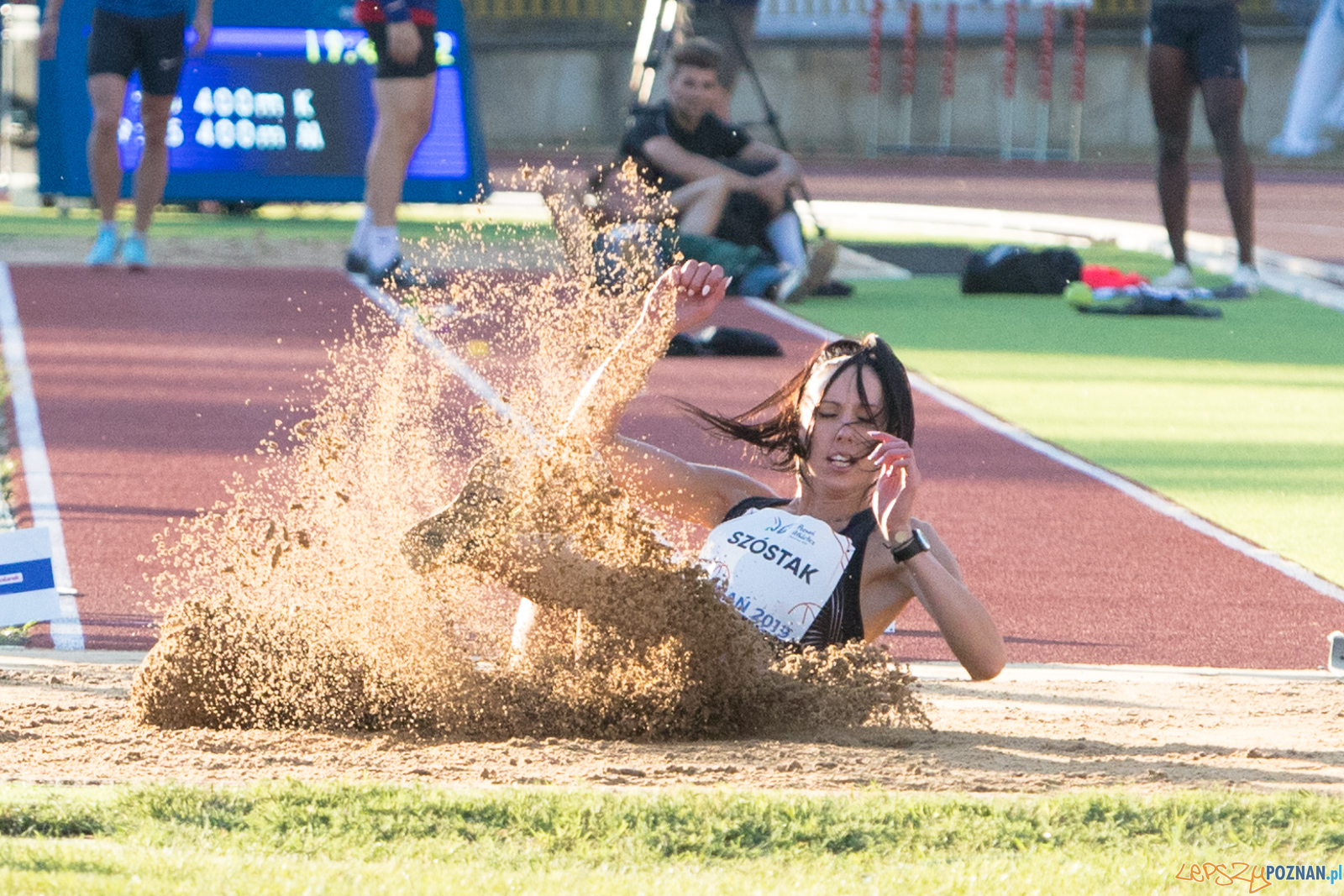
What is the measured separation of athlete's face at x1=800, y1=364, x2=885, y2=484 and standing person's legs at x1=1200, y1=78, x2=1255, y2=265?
8390 millimetres

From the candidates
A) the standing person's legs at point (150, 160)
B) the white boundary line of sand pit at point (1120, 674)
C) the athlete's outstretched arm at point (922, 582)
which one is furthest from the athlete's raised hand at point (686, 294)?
the standing person's legs at point (150, 160)

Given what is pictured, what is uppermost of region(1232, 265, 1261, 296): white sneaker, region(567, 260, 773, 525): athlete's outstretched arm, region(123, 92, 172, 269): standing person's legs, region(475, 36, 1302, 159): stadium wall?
region(567, 260, 773, 525): athlete's outstretched arm

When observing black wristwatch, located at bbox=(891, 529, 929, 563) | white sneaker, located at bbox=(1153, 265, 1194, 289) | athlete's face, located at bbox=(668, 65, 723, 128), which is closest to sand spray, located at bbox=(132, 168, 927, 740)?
black wristwatch, located at bbox=(891, 529, 929, 563)

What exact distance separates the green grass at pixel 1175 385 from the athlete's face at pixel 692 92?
4.30 feet

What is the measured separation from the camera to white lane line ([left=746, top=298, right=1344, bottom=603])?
5.98m

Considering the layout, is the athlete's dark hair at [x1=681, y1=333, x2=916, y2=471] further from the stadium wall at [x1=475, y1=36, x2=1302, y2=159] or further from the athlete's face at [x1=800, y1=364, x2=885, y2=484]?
the stadium wall at [x1=475, y1=36, x2=1302, y2=159]

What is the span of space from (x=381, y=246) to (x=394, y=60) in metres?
0.99

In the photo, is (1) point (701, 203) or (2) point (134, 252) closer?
(1) point (701, 203)

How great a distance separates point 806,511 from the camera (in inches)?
176

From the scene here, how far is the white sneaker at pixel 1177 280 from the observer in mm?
12875

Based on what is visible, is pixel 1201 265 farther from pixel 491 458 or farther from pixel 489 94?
pixel 489 94

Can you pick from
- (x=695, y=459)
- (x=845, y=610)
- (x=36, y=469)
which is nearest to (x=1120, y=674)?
(x=845, y=610)

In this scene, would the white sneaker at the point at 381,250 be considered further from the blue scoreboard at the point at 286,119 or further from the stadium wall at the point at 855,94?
the stadium wall at the point at 855,94

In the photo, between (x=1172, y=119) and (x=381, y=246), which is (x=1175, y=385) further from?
(x=381, y=246)
